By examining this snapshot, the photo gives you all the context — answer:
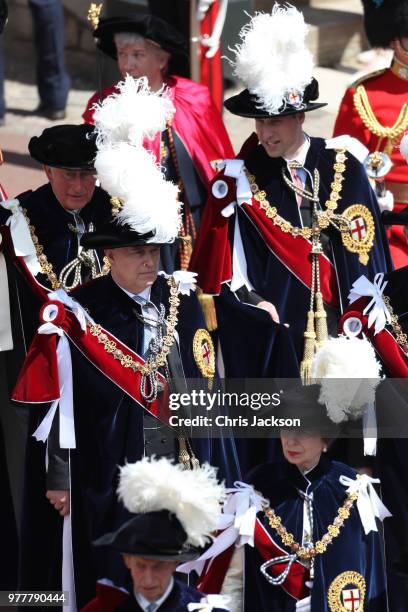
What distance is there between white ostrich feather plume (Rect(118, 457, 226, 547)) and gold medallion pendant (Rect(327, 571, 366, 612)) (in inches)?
39.0

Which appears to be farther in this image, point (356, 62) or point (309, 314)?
point (356, 62)

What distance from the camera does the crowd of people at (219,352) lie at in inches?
250

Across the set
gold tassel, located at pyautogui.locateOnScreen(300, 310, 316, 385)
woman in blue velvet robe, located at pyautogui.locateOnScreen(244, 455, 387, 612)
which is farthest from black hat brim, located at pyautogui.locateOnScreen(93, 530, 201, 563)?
gold tassel, located at pyautogui.locateOnScreen(300, 310, 316, 385)

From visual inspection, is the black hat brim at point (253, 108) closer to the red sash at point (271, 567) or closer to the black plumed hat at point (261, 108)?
the black plumed hat at point (261, 108)

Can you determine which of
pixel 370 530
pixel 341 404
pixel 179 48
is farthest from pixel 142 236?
pixel 179 48

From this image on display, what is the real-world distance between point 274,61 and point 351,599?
2.55 metres

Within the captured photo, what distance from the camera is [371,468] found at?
745 centimetres

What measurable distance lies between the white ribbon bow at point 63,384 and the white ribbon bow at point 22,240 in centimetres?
82

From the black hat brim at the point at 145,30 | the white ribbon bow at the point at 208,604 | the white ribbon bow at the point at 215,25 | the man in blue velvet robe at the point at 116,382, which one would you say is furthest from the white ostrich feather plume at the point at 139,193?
the white ribbon bow at the point at 215,25

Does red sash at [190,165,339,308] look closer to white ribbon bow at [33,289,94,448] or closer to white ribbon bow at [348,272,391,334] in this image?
white ribbon bow at [348,272,391,334]

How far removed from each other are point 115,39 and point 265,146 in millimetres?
1900

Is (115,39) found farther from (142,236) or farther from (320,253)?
(142,236)

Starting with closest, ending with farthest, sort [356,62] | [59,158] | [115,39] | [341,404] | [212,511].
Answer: [212,511], [341,404], [59,158], [115,39], [356,62]

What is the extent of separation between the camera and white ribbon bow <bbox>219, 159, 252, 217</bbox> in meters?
7.93
